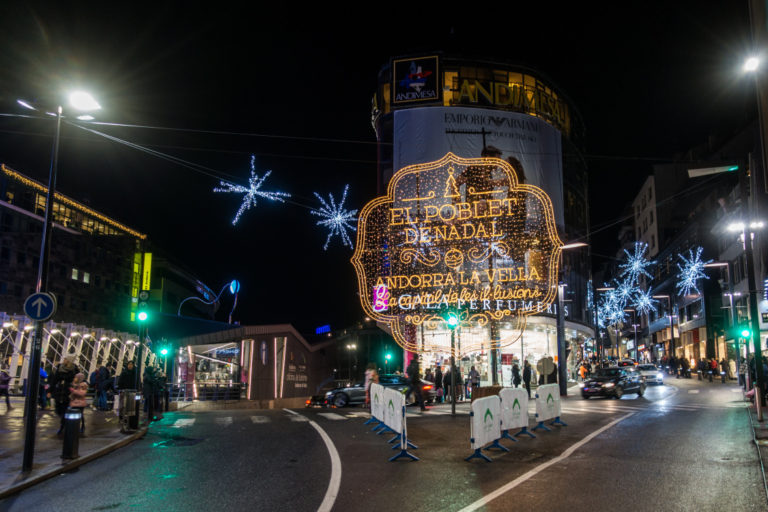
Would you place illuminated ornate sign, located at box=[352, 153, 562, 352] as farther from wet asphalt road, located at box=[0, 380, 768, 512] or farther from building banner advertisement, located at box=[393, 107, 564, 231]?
wet asphalt road, located at box=[0, 380, 768, 512]

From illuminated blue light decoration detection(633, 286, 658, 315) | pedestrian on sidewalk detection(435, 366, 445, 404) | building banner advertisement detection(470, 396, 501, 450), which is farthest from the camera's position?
illuminated blue light decoration detection(633, 286, 658, 315)

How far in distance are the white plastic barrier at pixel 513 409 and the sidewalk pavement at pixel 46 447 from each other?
309 inches

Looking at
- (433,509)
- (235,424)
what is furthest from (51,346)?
(433,509)

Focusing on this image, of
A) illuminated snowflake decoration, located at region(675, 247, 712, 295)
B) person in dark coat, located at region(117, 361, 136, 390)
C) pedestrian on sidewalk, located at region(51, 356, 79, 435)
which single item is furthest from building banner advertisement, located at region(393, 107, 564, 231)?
pedestrian on sidewalk, located at region(51, 356, 79, 435)

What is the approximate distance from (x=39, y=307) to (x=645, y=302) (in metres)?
76.7

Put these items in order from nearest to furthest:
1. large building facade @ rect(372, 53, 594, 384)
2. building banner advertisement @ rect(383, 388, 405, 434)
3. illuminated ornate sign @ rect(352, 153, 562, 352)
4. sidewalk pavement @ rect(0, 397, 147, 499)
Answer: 1. sidewalk pavement @ rect(0, 397, 147, 499)
2. building banner advertisement @ rect(383, 388, 405, 434)
3. illuminated ornate sign @ rect(352, 153, 562, 352)
4. large building facade @ rect(372, 53, 594, 384)

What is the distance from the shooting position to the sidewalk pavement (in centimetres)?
967

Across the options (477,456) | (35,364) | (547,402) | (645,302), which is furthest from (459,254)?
(645,302)

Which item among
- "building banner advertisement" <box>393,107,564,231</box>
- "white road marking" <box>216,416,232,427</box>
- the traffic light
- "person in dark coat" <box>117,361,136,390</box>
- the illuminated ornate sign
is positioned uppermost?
"building banner advertisement" <box>393,107,564,231</box>

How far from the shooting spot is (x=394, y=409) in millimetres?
13078

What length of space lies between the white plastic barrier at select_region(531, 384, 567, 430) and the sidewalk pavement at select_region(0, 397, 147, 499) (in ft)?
31.1

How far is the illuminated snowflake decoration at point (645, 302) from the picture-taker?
77431mm

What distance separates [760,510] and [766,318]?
27.4 metres

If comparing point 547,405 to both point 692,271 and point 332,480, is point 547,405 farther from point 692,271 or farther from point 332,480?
point 692,271
